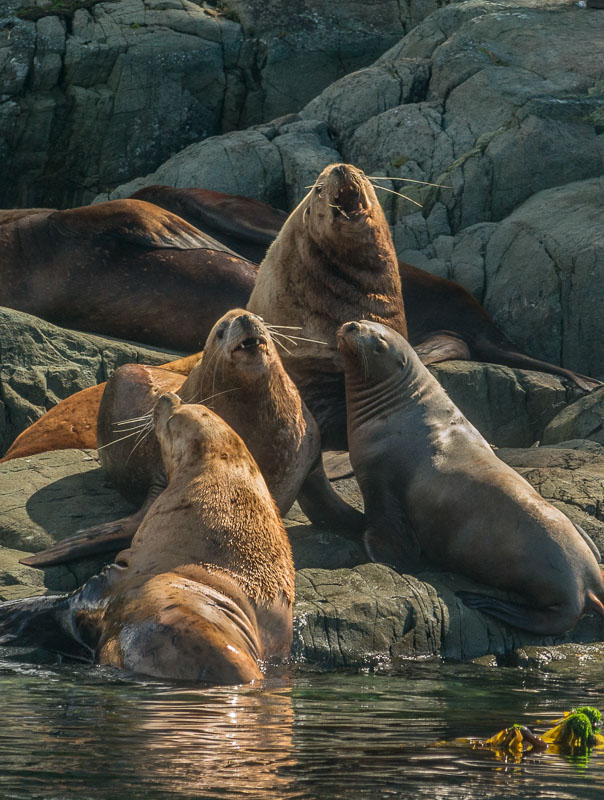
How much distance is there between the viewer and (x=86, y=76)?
16.8m

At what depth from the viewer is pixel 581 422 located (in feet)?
32.2

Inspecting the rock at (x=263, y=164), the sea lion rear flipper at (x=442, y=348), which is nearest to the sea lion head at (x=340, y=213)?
the sea lion rear flipper at (x=442, y=348)

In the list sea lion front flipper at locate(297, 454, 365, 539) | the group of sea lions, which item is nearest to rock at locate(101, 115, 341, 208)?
the group of sea lions

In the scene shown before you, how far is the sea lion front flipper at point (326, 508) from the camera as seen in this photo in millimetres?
7449

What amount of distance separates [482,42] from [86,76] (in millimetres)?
5406

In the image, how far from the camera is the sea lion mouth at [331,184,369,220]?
8430 mm

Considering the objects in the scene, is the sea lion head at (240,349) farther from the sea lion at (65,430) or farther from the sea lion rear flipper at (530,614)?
the sea lion at (65,430)

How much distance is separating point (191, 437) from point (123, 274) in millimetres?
5686

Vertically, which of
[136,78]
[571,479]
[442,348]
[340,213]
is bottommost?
[571,479]

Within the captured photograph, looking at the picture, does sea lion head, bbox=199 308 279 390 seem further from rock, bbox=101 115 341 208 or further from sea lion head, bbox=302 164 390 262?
rock, bbox=101 115 341 208

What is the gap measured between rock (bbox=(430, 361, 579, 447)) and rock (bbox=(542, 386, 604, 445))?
42 centimetres

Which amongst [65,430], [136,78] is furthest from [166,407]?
[136,78]

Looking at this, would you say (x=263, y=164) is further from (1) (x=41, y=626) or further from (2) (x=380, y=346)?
(1) (x=41, y=626)

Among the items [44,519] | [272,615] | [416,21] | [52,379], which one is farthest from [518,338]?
[416,21]
